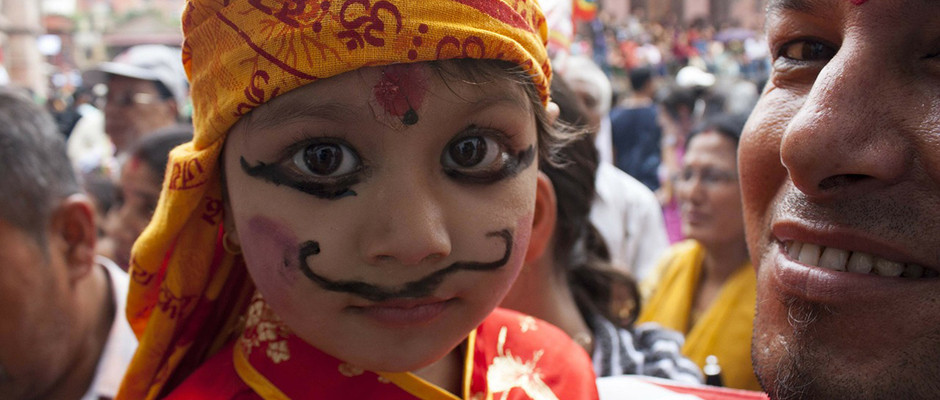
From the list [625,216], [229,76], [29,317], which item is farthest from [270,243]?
[625,216]

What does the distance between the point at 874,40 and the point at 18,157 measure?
225 cm

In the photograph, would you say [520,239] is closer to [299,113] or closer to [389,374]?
[389,374]

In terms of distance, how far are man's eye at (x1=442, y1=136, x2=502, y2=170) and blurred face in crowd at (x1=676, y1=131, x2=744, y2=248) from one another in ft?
9.03

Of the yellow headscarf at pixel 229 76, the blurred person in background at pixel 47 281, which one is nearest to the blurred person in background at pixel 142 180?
the blurred person in background at pixel 47 281

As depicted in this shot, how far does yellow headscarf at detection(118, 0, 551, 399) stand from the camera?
1.32 m

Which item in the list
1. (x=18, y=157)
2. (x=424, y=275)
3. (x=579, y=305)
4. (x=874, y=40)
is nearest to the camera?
(x=874, y=40)

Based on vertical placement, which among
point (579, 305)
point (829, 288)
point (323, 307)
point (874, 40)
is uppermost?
point (874, 40)

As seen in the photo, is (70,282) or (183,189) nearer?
(183,189)

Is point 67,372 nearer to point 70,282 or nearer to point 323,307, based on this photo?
point 70,282

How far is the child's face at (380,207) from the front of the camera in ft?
4.27

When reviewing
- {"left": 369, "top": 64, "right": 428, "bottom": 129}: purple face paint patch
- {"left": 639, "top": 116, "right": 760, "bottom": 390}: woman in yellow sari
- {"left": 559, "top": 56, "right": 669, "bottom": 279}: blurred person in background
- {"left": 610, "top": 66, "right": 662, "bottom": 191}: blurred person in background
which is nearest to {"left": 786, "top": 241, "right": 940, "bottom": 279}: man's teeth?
{"left": 369, "top": 64, "right": 428, "bottom": 129}: purple face paint patch

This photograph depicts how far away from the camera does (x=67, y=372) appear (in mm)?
2428

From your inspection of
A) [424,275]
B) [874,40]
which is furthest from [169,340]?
[874,40]

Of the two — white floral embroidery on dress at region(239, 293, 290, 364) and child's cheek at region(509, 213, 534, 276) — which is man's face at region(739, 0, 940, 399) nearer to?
child's cheek at region(509, 213, 534, 276)
